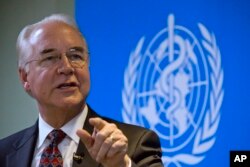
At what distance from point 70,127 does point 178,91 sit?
1.13m

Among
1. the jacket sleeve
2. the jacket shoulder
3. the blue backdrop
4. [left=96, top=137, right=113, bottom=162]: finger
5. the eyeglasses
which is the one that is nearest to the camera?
[left=96, top=137, right=113, bottom=162]: finger

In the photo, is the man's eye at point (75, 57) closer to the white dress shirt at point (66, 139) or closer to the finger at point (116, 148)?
the white dress shirt at point (66, 139)

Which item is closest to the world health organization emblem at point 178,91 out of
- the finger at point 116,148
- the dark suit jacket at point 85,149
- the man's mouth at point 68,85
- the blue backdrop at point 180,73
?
the blue backdrop at point 180,73

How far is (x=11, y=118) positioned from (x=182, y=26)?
1643 mm

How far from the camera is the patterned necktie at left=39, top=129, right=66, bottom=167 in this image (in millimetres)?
1586

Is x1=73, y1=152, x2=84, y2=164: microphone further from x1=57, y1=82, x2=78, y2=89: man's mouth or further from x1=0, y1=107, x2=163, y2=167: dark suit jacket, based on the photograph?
x1=57, y1=82, x2=78, y2=89: man's mouth

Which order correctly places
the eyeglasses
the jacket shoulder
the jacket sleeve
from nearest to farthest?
the jacket sleeve < the eyeglasses < the jacket shoulder

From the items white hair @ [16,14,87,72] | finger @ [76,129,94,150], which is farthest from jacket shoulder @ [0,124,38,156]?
finger @ [76,129,94,150]

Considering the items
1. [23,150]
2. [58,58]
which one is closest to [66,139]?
[23,150]

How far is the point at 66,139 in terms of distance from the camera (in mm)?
1651

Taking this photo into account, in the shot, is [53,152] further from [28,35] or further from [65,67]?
[28,35]

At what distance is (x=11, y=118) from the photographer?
3.56 m

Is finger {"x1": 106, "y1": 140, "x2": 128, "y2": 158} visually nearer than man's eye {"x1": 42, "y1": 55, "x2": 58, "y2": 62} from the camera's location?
Yes

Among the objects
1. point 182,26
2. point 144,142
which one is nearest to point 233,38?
point 182,26
